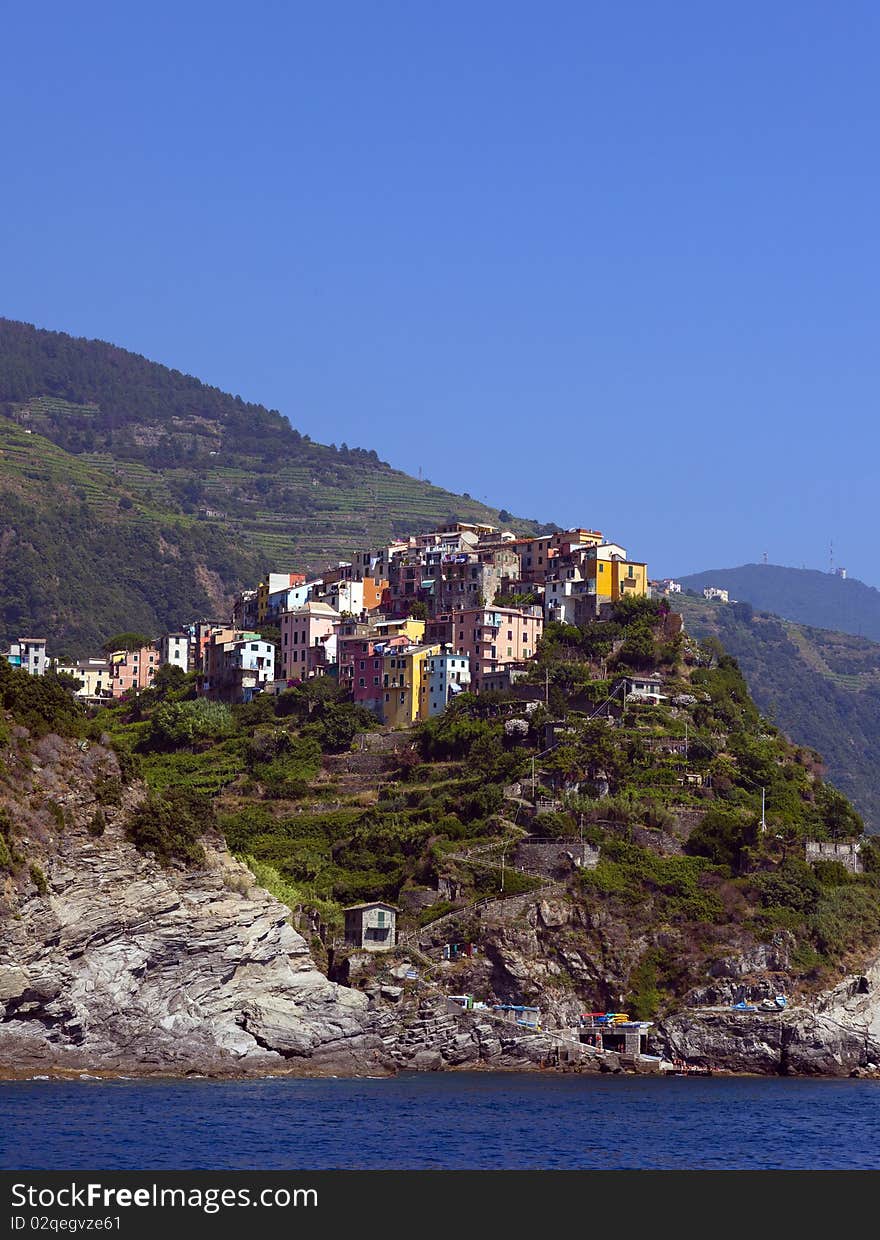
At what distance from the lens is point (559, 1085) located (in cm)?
7556

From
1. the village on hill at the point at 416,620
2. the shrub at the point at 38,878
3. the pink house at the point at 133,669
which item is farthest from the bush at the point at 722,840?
the pink house at the point at 133,669

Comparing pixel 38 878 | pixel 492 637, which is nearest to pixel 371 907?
pixel 38 878

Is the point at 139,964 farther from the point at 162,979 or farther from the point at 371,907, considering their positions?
the point at 371,907

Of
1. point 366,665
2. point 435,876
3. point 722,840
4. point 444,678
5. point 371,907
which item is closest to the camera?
point 371,907

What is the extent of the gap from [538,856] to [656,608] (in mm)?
23605

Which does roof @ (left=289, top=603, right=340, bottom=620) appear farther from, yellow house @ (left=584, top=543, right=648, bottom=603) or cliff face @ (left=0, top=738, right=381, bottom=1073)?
cliff face @ (left=0, top=738, right=381, bottom=1073)

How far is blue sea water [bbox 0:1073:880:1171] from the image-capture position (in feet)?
167

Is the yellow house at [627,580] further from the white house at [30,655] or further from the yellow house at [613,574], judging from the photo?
the white house at [30,655]

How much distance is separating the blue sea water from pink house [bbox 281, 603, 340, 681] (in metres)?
41.7

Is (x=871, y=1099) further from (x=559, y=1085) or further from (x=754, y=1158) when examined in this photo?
(x=754, y=1158)

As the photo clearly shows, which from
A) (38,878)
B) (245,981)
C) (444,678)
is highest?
(444,678)

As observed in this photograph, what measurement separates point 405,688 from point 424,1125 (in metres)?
50.6

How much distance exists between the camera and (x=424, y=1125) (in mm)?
59312
